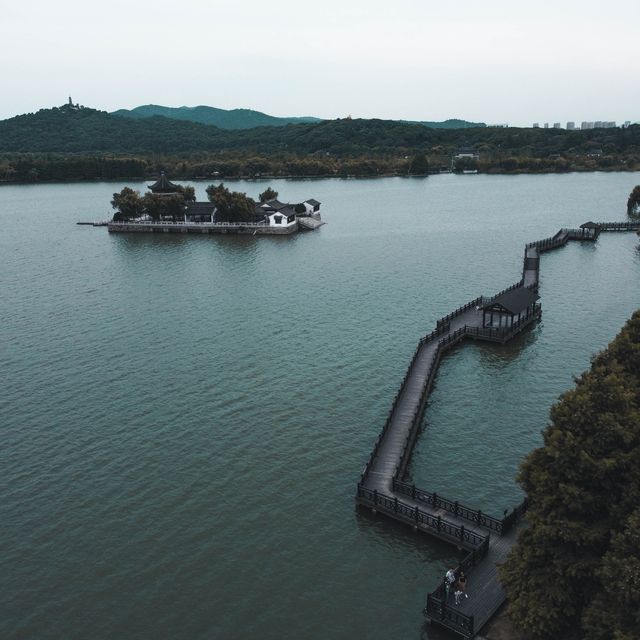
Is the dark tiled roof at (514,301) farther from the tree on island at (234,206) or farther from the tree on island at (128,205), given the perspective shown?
the tree on island at (128,205)

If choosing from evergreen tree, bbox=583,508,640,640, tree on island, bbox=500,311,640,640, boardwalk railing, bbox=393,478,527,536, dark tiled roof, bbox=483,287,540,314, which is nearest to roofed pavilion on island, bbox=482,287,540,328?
dark tiled roof, bbox=483,287,540,314

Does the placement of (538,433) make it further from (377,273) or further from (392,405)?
(377,273)

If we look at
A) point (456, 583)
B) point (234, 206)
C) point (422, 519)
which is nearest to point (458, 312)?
point (422, 519)

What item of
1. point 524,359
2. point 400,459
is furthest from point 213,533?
point 524,359

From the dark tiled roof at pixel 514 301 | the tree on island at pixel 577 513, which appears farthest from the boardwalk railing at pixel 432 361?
the tree on island at pixel 577 513

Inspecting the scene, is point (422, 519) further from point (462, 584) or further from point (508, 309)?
point (508, 309)

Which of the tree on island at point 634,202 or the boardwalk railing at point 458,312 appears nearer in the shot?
the boardwalk railing at point 458,312
